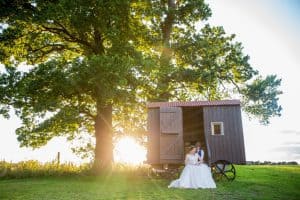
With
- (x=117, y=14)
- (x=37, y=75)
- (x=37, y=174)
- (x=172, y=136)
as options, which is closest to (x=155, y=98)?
(x=172, y=136)

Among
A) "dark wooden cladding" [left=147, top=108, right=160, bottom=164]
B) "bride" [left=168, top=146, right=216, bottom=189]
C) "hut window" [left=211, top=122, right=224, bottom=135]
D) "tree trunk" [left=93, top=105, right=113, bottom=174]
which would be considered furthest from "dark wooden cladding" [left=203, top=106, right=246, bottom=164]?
"tree trunk" [left=93, top=105, right=113, bottom=174]

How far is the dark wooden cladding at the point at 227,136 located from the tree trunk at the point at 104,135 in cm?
695

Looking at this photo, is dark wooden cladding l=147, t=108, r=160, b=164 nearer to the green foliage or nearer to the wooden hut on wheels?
the wooden hut on wheels

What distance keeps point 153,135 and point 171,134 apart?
1057 millimetres

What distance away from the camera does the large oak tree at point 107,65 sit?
17.0m

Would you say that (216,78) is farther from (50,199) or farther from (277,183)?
(50,199)

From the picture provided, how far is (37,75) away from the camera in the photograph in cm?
1716

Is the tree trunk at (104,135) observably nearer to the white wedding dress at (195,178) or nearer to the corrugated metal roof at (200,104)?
the corrugated metal roof at (200,104)

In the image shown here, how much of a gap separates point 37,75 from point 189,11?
1073cm

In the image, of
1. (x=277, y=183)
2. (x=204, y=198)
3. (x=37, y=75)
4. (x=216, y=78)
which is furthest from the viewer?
(x=216, y=78)

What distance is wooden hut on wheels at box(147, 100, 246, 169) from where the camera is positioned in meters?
16.0

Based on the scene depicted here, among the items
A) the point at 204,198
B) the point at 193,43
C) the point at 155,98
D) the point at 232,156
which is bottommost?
the point at 204,198

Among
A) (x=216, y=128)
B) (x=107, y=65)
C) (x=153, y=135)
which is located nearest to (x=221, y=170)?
(x=216, y=128)

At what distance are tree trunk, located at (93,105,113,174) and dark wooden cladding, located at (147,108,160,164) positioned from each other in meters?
4.15
